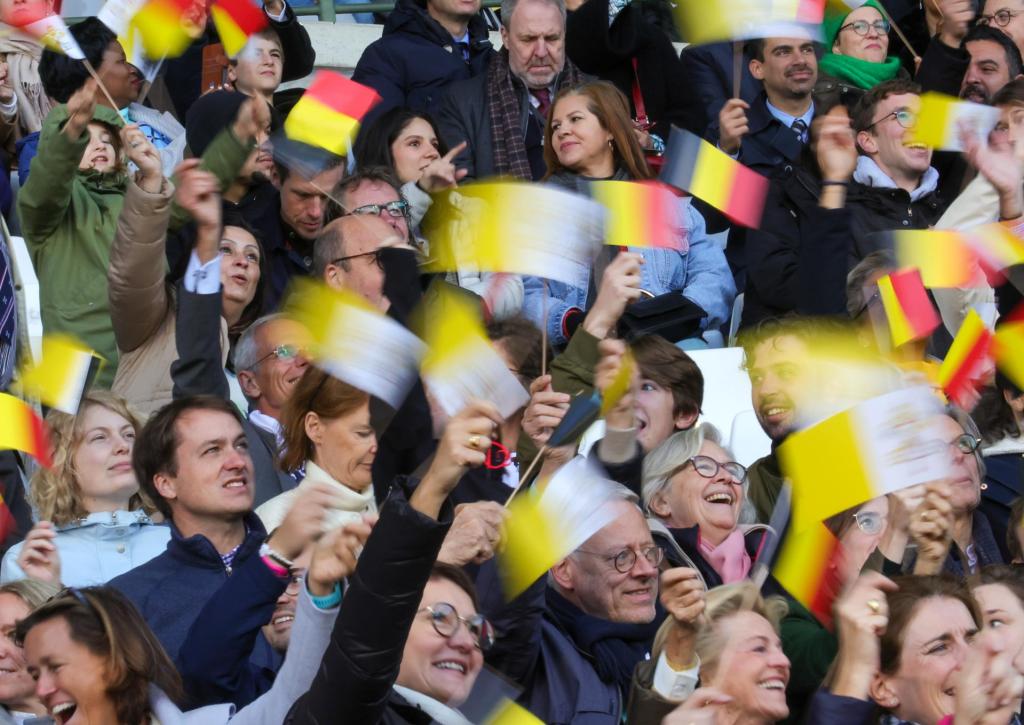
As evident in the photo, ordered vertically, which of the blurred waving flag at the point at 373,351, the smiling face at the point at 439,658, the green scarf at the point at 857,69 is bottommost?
the green scarf at the point at 857,69

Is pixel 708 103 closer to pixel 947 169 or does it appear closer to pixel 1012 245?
pixel 947 169

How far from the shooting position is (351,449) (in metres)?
5.95

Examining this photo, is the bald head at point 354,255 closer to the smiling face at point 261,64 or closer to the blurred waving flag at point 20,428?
the blurred waving flag at point 20,428

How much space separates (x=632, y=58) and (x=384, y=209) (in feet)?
8.70

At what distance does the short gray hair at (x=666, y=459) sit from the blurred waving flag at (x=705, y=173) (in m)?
0.90

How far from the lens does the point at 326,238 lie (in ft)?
22.4

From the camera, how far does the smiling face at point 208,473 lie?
18.6 feet

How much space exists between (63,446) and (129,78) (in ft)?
8.05

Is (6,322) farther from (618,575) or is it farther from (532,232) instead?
(618,575)

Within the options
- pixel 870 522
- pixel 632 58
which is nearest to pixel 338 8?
pixel 632 58

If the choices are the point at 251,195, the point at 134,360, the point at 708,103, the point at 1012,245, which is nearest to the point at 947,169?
the point at 708,103

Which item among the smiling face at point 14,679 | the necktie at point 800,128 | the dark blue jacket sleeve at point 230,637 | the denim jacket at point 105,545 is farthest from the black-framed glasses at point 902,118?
the smiling face at point 14,679

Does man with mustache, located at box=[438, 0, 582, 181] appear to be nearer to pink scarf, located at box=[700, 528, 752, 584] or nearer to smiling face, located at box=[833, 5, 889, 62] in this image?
smiling face, located at box=[833, 5, 889, 62]

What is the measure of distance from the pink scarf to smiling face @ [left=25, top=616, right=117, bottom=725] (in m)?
1.91
